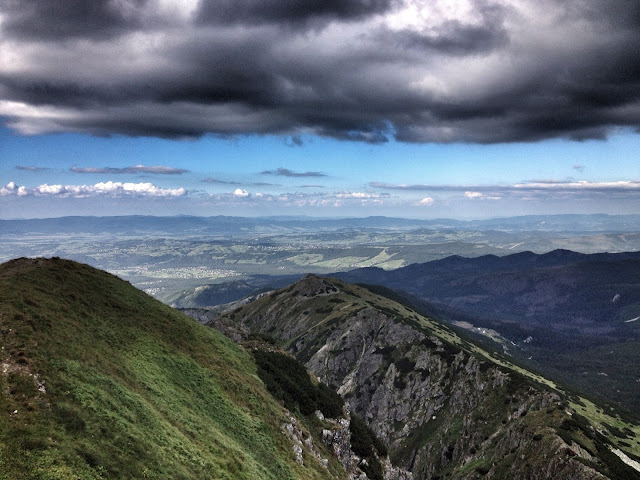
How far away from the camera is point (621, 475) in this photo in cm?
8850

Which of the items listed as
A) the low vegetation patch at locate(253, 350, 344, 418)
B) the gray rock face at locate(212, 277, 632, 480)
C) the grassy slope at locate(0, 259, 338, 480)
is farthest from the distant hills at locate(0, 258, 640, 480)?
the gray rock face at locate(212, 277, 632, 480)

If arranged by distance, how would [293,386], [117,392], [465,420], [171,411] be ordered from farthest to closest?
[465,420]
[293,386]
[171,411]
[117,392]

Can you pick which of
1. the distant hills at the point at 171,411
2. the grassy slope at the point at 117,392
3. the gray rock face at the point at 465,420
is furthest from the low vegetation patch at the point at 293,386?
the gray rock face at the point at 465,420

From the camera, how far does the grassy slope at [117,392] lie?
106ft

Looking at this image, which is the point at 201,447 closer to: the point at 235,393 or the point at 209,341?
the point at 235,393

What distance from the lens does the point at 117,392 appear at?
142ft

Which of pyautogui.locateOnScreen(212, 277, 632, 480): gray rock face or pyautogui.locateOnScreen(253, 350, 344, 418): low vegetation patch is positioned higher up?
pyautogui.locateOnScreen(253, 350, 344, 418): low vegetation patch

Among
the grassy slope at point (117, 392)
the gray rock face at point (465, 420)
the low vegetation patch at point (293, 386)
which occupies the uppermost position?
the grassy slope at point (117, 392)

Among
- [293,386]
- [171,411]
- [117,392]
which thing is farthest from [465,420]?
[117,392]

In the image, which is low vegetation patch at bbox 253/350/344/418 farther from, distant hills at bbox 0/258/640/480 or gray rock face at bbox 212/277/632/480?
gray rock face at bbox 212/277/632/480

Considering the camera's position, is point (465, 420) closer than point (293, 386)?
No

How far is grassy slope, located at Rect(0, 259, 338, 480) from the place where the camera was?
32.3m

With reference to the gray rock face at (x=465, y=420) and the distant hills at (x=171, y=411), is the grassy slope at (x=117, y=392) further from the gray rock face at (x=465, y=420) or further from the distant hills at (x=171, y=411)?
the gray rock face at (x=465, y=420)

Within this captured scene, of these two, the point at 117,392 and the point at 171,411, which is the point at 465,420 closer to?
the point at 171,411
